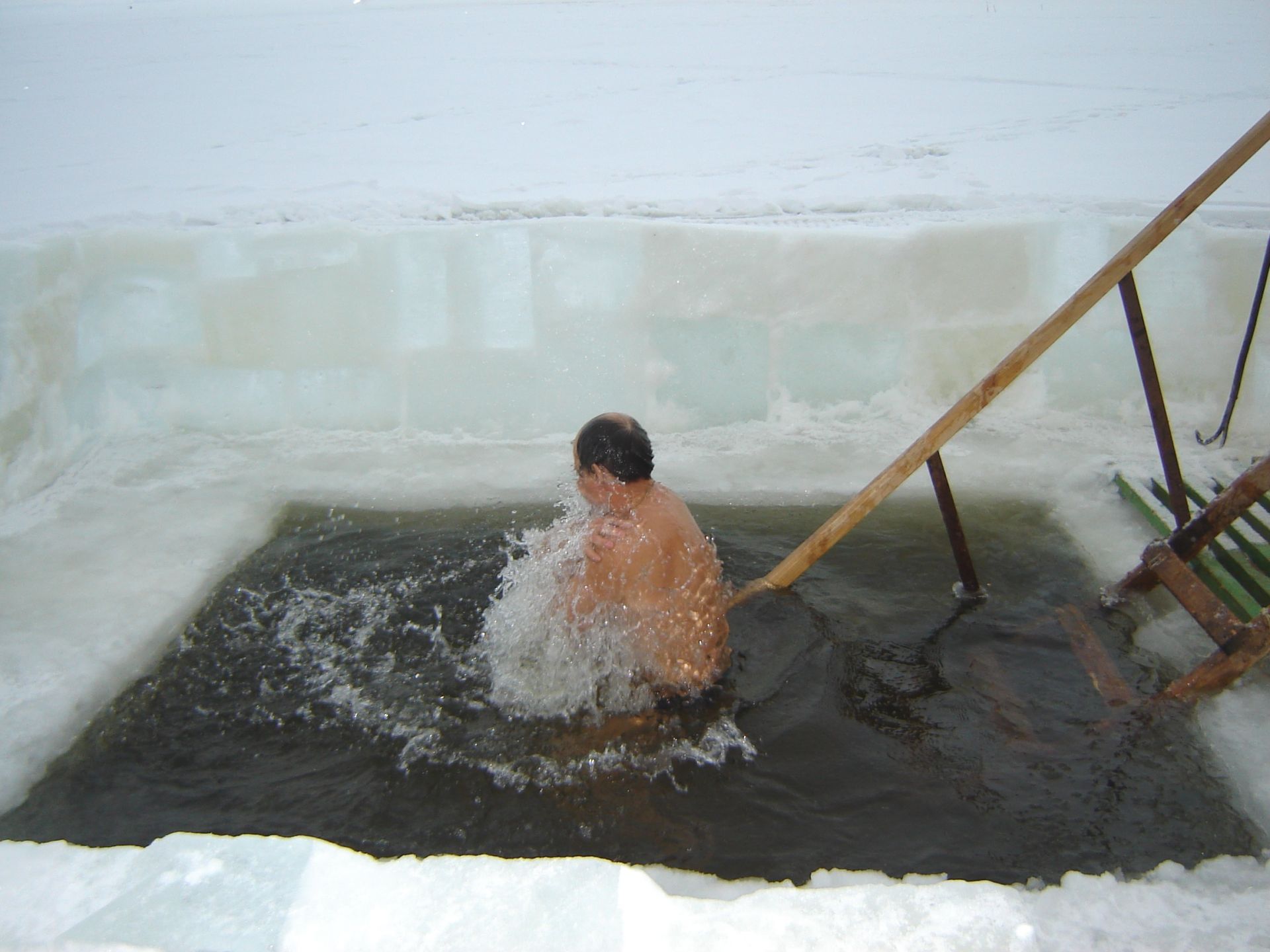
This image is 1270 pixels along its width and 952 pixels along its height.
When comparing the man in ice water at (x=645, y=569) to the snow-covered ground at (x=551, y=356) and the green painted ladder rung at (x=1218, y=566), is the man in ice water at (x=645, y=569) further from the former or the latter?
the green painted ladder rung at (x=1218, y=566)

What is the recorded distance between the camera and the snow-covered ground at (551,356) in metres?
1.42

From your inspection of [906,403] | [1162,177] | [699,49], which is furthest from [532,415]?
[699,49]

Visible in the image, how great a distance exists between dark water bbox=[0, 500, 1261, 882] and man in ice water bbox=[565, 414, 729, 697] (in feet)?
0.48

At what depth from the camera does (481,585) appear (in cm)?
295

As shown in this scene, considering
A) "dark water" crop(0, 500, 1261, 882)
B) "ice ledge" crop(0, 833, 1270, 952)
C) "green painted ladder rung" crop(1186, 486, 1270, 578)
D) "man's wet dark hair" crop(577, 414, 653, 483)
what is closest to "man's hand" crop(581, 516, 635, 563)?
"man's wet dark hair" crop(577, 414, 653, 483)

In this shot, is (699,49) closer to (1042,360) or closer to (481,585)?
(1042,360)

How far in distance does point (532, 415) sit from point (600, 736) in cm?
187

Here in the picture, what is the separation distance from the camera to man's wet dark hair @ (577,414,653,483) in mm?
2443

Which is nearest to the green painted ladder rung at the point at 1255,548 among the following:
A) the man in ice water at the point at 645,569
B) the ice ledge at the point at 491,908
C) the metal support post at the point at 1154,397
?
the metal support post at the point at 1154,397

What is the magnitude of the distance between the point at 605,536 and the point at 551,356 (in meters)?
1.61

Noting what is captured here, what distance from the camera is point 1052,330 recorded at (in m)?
2.40

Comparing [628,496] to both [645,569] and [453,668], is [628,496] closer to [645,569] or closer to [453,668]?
[645,569]

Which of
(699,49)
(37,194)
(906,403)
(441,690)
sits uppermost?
(699,49)

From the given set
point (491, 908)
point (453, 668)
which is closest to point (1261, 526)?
point (453, 668)
